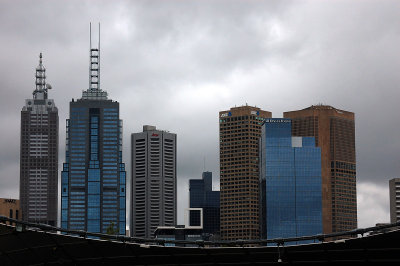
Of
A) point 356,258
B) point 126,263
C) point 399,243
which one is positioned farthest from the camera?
point 126,263

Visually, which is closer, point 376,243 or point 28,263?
point 376,243

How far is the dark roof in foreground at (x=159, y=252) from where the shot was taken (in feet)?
160

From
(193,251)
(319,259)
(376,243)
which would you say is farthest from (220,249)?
(376,243)

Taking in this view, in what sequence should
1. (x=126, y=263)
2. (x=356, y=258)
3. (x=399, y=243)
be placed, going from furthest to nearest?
(x=126, y=263), (x=356, y=258), (x=399, y=243)

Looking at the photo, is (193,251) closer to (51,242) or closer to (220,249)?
(220,249)

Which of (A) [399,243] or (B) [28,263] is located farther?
(B) [28,263]

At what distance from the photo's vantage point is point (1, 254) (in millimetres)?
53750

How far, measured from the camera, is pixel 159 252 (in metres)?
52.0

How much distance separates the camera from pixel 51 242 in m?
51.7

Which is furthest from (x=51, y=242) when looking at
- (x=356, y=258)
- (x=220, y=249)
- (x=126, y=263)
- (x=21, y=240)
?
(x=356, y=258)

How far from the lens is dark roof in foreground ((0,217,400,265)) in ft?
160

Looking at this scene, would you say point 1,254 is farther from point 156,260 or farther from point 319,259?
point 319,259

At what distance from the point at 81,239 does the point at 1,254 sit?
674 cm

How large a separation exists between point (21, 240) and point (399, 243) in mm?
22651
